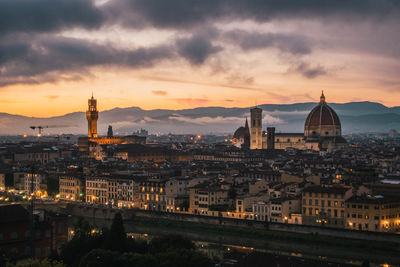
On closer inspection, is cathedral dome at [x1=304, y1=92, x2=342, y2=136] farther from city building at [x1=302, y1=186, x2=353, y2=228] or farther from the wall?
city building at [x1=302, y1=186, x2=353, y2=228]

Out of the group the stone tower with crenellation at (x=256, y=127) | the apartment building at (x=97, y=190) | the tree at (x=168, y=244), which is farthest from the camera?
the stone tower with crenellation at (x=256, y=127)

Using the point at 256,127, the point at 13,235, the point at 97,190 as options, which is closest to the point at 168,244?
the point at 13,235

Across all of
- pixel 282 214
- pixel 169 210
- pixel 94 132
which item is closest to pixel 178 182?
pixel 169 210

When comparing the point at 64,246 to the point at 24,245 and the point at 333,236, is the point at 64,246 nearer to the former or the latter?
the point at 24,245

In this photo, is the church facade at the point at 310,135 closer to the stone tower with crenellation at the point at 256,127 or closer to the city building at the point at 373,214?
the stone tower with crenellation at the point at 256,127

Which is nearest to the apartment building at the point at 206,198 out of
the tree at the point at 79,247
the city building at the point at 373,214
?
the city building at the point at 373,214
